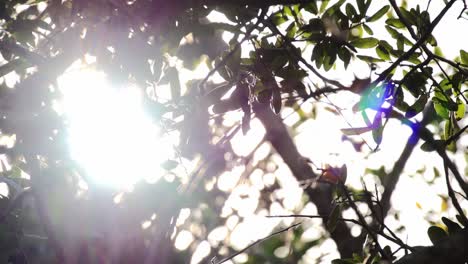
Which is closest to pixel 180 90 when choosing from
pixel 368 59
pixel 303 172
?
pixel 368 59

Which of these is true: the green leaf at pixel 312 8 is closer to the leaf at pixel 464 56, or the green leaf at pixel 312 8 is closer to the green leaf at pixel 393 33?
the green leaf at pixel 393 33

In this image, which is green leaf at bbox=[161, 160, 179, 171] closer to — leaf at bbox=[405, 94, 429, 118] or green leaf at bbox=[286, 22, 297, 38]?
green leaf at bbox=[286, 22, 297, 38]

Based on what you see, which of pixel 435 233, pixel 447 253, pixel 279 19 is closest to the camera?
pixel 447 253

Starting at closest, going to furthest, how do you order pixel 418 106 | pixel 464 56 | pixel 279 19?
pixel 418 106 → pixel 464 56 → pixel 279 19

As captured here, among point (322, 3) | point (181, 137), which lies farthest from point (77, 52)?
point (322, 3)

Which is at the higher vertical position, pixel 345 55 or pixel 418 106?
pixel 345 55

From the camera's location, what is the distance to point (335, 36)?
185 cm

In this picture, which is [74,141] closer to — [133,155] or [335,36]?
[133,155]

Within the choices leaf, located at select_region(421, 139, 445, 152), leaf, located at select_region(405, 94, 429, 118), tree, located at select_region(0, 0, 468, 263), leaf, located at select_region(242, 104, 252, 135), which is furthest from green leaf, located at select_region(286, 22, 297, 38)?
leaf, located at select_region(421, 139, 445, 152)

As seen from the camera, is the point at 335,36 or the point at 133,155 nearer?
the point at 335,36

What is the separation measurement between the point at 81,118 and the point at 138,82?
458 mm

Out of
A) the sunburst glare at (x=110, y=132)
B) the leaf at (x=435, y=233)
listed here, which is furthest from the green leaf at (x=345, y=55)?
the sunburst glare at (x=110, y=132)

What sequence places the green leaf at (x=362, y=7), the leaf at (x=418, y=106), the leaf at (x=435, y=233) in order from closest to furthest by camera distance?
the leaf at (x=435, y=233)
the leaf at (x=418, y=106)
the green leaf at (x=362, y=7)

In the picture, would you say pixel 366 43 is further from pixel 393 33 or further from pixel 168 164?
pixel 168 164
